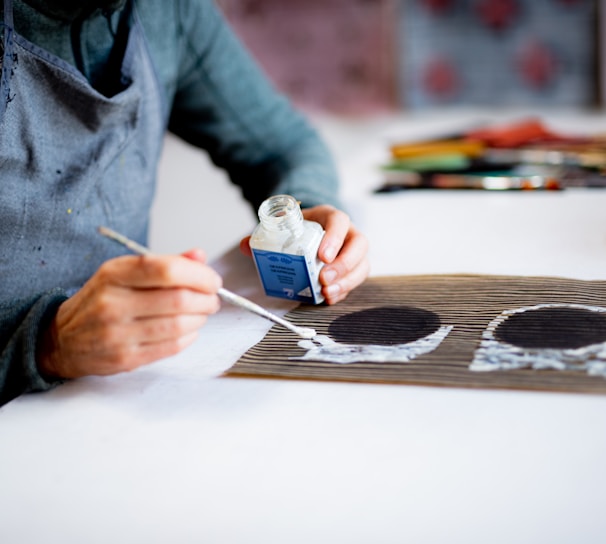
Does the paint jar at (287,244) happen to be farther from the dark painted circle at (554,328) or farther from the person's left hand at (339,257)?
the dark painted circle at (554,328)

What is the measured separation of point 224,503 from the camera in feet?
1.61

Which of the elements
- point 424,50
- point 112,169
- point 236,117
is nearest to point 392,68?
point 424,50

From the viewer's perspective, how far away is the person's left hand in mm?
751

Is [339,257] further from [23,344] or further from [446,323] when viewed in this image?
[23,344]

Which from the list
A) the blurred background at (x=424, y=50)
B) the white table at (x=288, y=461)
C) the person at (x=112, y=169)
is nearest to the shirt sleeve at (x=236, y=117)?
the person at (x=112, y=169)

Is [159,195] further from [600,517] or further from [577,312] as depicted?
[600,517]

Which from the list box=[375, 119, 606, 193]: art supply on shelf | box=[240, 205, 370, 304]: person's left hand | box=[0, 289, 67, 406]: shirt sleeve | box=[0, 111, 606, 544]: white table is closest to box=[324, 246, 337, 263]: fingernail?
box=[240, 205, 370, 304]: person's left hand

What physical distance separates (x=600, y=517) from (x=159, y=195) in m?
2.01

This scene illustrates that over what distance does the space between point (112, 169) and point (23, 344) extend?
0.31 m

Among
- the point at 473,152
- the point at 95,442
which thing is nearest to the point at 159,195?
the point at 473,152

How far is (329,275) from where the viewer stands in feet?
2.47

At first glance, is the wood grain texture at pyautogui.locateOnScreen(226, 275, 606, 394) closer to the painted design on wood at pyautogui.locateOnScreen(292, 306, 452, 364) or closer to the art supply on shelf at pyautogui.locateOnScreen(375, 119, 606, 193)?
the painted design on wood at pyautogui.locateOnScreen(292, 306, 452, 364)

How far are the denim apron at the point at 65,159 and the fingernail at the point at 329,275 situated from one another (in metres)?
0.32

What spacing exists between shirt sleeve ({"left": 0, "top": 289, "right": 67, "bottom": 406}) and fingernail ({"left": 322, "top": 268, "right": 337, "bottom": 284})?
27cm
